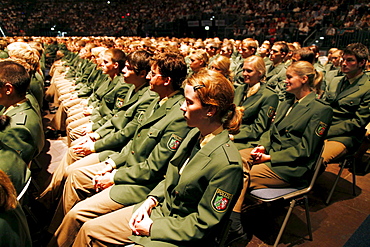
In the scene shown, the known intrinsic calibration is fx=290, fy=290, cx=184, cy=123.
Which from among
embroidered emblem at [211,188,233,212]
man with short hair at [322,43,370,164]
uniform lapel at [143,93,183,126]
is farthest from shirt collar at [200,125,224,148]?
man with short hair at [322,43,370,164]

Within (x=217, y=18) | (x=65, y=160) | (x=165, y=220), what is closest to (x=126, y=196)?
(x=165, y=220)

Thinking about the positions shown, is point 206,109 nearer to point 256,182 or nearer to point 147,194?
point 147,194

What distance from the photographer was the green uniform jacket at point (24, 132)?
2078 millimetres

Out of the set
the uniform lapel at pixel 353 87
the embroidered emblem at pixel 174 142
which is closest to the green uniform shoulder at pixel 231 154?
the embroidered emblem at pixel 174 142

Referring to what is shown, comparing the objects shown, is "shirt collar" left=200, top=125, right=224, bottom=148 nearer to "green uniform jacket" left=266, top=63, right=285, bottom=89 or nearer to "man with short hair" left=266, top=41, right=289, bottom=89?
"green uniform jacket" left=266, top=63, right=285, bottom=89

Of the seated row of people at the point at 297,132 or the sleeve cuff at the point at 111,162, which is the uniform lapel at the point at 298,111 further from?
the sleeve cuff at the point at 111,162

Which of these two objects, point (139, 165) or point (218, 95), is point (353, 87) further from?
point (139, 165)

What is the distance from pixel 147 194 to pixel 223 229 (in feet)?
2.43

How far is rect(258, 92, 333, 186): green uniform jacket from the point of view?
2.22m

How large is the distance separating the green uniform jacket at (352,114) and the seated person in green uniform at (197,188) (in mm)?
1964

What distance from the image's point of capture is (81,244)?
5.78 ft

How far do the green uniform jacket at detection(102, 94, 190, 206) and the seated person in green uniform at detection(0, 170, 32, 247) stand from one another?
0.69m

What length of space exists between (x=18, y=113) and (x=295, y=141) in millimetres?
2272

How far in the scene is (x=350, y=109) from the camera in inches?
122
